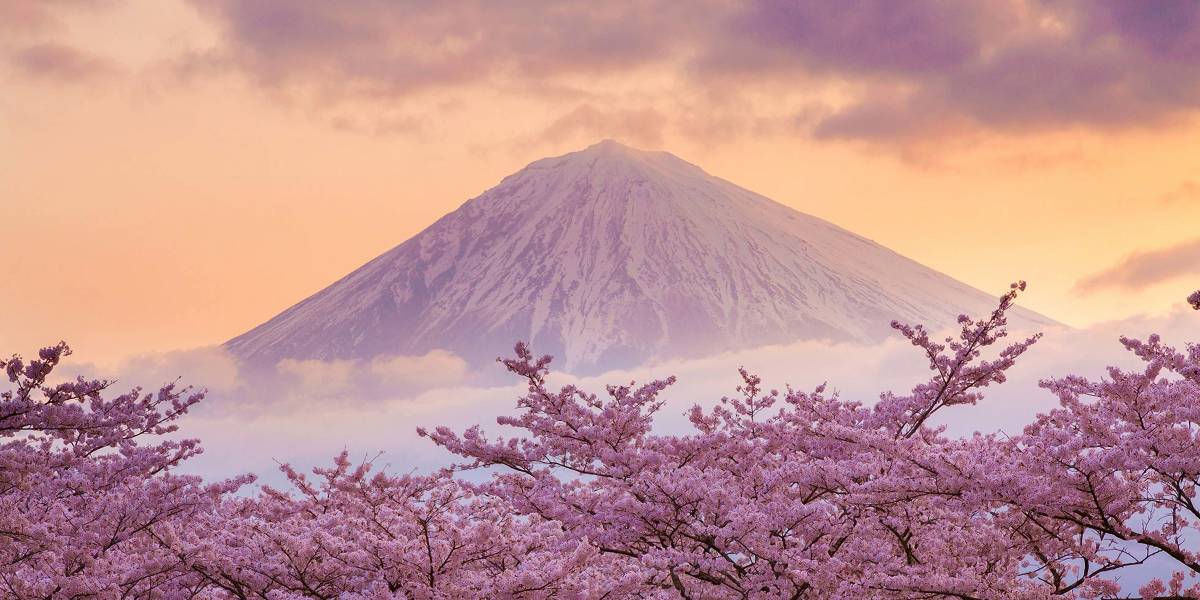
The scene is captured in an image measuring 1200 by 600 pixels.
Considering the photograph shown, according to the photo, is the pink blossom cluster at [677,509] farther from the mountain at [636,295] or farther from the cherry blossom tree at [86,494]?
the mountain at [636,295]

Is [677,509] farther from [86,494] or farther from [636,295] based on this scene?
[636,295]

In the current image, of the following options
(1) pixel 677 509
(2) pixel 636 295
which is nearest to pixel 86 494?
(1) pixel 677 509

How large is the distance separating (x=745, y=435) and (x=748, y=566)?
4.58m

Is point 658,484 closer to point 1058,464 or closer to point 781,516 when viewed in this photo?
point 781,516

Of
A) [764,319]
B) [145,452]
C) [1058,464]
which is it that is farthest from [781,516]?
[764,319]

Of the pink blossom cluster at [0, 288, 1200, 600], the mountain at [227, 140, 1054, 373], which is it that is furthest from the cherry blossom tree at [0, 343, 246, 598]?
the mountain at [227, 140, 1054, 373]

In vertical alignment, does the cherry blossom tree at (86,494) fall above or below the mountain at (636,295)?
below

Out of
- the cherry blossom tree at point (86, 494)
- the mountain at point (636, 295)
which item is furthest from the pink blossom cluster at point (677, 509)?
the mountain at point (636, 295)

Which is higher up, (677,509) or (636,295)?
(636,295)

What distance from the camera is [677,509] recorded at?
49.1 feet

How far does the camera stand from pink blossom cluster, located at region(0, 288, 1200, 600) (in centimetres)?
1283

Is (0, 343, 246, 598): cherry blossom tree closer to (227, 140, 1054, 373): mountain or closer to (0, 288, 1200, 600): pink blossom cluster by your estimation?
(0, 288, 1200, 600): pink blossom cluster

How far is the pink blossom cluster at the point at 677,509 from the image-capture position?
42.1ft

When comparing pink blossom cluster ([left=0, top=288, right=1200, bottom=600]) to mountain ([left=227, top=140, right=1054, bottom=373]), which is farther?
mountain ([left=227, top=140, right=1054, bottom=373])
